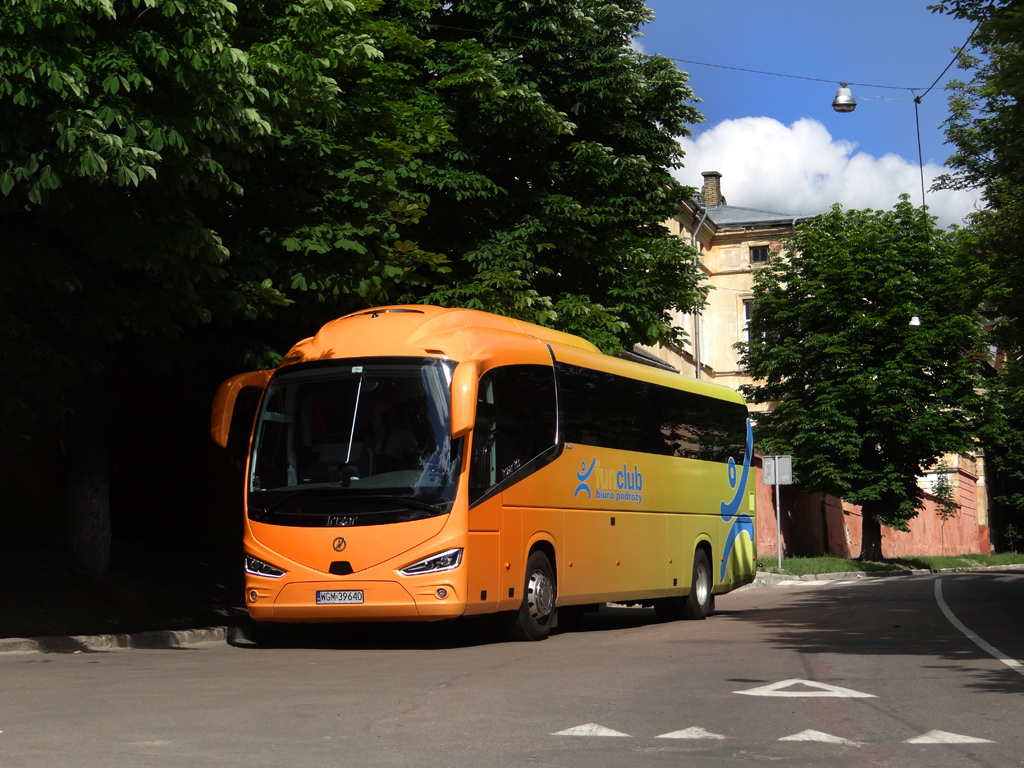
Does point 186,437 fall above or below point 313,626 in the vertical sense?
above

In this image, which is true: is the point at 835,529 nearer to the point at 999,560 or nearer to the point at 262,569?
the point at 999,560

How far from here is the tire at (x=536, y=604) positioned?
565 inches

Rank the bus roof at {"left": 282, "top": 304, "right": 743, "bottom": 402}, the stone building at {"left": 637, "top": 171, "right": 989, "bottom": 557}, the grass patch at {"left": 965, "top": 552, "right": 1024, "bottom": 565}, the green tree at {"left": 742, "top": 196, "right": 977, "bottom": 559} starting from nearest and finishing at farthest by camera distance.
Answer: the bus roof at {"left": 282, "top": 304, "right": 743, "bottom": 402} → the green tree at {"left": 742, "top": 196, "right": 977, "bottom": 559} → the stone building at {"left": 637, "top": 171, "right": 989, "bottom": 557} → the grass patch at {"left": 965, "top": 552, "right": 1024, "bottom": 565}

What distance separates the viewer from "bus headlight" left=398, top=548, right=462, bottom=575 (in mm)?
13047

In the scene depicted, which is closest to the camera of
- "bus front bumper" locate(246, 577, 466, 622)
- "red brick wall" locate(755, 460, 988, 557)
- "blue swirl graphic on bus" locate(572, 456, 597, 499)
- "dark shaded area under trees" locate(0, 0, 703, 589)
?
"dark shaded area under trees" locate(0, 0, 703, 589)

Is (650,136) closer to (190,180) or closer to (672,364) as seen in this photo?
(190,180)

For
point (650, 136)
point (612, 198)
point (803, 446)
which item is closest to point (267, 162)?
point (612, 198)

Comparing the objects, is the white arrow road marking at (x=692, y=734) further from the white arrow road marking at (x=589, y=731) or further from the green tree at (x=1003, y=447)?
the green tree at (x=1003, y=447)

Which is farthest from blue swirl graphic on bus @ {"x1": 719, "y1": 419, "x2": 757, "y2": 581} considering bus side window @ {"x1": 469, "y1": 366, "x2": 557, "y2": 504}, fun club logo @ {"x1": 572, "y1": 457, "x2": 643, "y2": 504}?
bus side window @ {"x1": 469, "y1": 366, "x2": 557, "y2": 504}

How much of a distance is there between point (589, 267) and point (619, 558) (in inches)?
344

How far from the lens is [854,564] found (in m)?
40.5

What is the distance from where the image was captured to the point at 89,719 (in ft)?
25.6

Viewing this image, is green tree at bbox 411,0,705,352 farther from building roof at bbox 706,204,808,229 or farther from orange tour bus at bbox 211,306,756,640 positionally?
building roof at bbox 706,204,808,229

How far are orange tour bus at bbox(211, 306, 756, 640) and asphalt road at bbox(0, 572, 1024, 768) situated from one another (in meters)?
0.65
